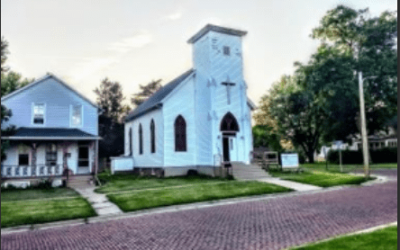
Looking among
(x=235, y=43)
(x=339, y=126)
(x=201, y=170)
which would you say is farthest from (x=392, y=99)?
(x=201, y=170)

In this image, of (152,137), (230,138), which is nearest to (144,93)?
(152,137)

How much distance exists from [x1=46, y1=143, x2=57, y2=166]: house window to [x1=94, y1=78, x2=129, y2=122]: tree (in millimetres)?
28874

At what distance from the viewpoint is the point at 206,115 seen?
85.0ft

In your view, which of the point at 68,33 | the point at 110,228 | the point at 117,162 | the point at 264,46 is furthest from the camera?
the point at 117,162

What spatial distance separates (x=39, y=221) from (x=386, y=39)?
39991 mm

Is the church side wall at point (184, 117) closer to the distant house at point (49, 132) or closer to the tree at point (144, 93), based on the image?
the distant house at point (49, 132)

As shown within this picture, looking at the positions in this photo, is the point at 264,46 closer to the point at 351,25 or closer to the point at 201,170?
the point at 201,170

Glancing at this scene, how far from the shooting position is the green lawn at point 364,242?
661cm

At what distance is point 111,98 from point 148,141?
2827cm

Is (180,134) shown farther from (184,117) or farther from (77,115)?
(77,115)

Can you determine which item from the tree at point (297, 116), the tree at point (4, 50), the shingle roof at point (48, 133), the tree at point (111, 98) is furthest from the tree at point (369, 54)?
the tree at point (4, 50)

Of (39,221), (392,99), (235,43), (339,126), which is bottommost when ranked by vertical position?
(39,221)

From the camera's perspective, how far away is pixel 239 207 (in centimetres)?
1295

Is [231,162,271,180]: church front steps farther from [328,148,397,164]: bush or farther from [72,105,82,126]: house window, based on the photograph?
[328,148,397,164]: bush
